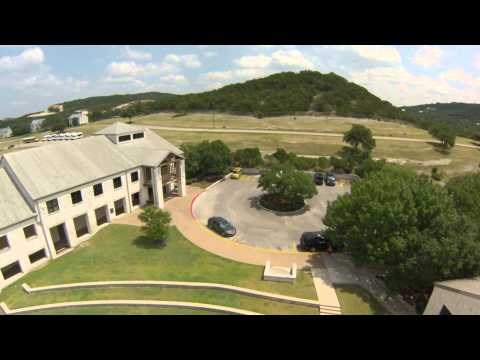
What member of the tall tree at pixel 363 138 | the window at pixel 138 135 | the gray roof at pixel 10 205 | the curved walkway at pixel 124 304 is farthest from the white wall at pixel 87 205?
the tall tree at pixel 363 138

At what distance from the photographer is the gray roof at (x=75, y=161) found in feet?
89.1

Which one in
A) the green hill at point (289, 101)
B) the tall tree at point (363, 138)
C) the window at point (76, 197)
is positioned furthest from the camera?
the green hill at point (289, 101)

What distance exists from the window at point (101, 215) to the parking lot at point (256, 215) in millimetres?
A: 10874

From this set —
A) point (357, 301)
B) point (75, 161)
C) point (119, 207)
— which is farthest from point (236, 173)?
point (357, 301)

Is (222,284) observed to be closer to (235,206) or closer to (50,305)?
(50,305)

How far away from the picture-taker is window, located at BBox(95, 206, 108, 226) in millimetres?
33206

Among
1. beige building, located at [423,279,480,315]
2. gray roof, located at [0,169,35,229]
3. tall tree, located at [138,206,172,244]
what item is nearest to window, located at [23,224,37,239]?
gray roof, located at [0,169,35,229]

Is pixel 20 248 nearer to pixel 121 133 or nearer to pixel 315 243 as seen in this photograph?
pixel 121 133

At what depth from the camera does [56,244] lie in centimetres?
2973

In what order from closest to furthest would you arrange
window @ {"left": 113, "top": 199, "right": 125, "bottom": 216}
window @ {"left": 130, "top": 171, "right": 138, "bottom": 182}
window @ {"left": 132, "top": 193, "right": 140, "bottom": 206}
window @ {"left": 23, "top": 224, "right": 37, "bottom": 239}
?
window @ {"left": 23, "top": 224, "right": 37, "bottom": 239} → window @ {"left": 113, "top": 199, "right": 125, "bottom": 216} → window @ {"left": 130, "top": 171, "right": 138, "bottom": 182} → window @ {"left": 132, "top": 193, "right": 140, "bottom": 206}

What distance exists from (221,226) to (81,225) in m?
16.5

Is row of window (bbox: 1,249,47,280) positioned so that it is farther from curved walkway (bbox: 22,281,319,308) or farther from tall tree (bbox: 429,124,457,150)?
tall tree (bbox: 429,124,457,150)

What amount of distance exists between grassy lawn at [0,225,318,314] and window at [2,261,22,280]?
1132 millimetres

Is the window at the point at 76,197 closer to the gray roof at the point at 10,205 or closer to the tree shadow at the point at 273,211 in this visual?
the gray roof at the point at 10,205
